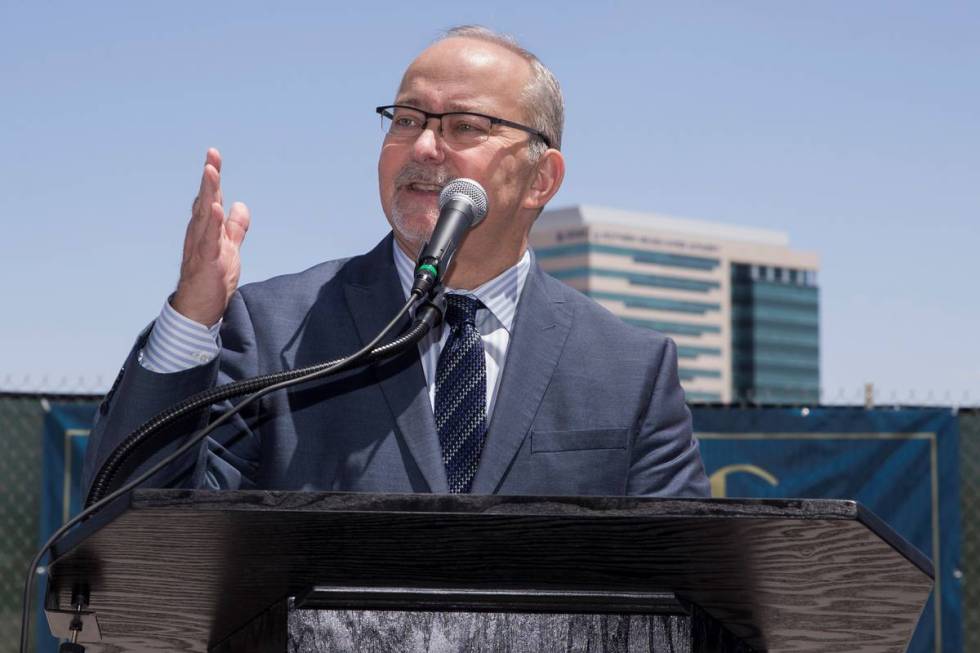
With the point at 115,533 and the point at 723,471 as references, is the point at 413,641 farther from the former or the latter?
the point at 723,471

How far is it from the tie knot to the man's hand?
76 cm

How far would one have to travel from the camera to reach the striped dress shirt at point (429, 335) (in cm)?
210

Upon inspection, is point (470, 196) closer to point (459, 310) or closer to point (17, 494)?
point (459, 310)

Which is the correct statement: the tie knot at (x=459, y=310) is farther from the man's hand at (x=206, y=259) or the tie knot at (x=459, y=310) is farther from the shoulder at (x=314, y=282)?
the man's hand at (x=206, y=259)

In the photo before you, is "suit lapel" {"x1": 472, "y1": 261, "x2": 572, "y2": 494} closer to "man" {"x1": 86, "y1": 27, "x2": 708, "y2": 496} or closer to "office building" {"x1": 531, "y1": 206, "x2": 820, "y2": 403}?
"man" {"x1": 86, "y1": 27, "x2": 708, "y2": 496}

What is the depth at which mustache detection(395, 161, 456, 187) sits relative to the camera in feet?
9.68

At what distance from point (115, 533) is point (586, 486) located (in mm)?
1265

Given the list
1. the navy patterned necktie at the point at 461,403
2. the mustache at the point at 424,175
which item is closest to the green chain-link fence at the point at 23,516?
the mustache at the point at 424,175

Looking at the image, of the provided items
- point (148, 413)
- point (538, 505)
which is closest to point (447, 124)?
point (148, 413)

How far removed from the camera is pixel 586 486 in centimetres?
261

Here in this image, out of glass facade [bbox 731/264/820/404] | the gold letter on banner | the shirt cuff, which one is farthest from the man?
glass facade [bbox 731/264/820/404]

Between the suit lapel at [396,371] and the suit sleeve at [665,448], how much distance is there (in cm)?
49

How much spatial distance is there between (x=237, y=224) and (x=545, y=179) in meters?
1.28

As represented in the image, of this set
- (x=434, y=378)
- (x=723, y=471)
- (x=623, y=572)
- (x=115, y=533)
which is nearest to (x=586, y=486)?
(x=434, y=378)
